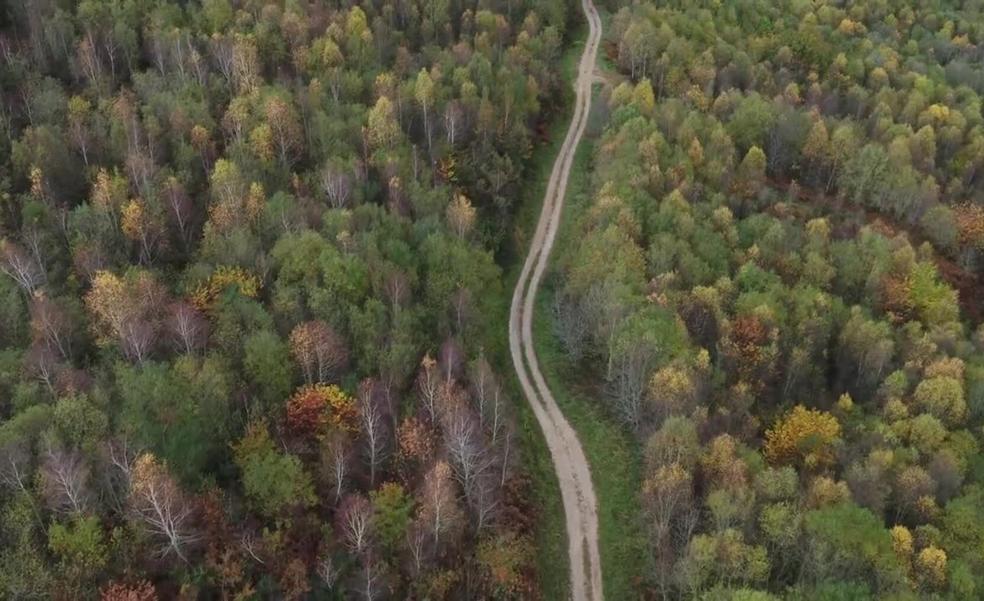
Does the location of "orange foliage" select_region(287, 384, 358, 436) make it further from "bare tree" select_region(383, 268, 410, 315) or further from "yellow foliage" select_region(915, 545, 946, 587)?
"yellow foliage" select_region(915, 545, 946, 587)

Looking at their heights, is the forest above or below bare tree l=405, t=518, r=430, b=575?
above

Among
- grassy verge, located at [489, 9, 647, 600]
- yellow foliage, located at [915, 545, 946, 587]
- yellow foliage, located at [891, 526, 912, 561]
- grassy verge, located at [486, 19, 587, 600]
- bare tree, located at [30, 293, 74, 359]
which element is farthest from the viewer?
bare tree, located at [30, 293, 74, 359]

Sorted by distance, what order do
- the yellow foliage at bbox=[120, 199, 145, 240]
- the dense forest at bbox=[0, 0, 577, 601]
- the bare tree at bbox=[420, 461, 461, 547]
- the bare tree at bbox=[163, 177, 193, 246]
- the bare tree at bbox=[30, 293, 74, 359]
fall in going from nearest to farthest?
the dense forest at bbox=[0, 0, 577, 601]
the bare tree at bbox=[420, 461, 461, 547]
the bare tree at bbox=[30, 293, 74, 359]
the yellow foliage at bbox=[120, 199, 145, 240]
the bare tree at bbox=[163, 177, 193, 246]

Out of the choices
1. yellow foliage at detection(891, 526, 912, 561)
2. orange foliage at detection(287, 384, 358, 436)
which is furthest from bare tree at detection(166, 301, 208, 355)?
yellow foliage at detection(891, 526, 912, 561)

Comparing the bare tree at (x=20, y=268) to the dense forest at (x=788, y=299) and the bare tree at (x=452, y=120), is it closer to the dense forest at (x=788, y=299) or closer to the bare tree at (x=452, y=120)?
the dense forest at (x=788, y=299)

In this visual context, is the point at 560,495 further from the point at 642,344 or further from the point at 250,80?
the point at 250,80

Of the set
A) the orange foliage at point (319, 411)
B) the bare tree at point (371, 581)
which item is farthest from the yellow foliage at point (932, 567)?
the orange foliage at point (319, 411)
